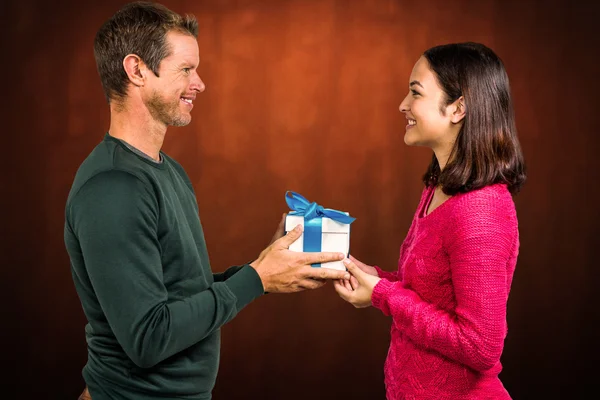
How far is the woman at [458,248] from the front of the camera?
152cm

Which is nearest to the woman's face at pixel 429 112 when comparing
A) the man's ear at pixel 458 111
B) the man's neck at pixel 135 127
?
the man's ear at pixel 458 111

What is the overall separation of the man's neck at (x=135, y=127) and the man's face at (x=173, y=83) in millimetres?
26

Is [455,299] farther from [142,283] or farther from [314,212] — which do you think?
[142,283]

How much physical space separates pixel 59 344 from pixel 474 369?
2453 millimetres

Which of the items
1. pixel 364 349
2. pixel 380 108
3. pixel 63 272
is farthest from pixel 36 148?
Answer: pixel 364 349

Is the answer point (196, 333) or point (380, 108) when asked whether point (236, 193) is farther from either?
point (196, 333)

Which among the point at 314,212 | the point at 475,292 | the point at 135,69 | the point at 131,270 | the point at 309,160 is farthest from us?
the point at 309,160

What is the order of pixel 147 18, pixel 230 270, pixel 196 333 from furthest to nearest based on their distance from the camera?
pixel 230 270 < pixel 147 18 < pixel 196 333

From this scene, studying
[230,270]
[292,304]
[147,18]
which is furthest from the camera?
[292,304]

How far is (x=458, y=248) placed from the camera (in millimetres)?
1542

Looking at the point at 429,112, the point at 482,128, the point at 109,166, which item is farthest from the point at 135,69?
the point at 482,128

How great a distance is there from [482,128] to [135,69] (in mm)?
901

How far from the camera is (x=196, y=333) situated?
147 cm

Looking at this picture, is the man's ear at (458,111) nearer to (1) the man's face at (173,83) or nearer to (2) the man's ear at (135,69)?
(1) the man's face at (173,83)
